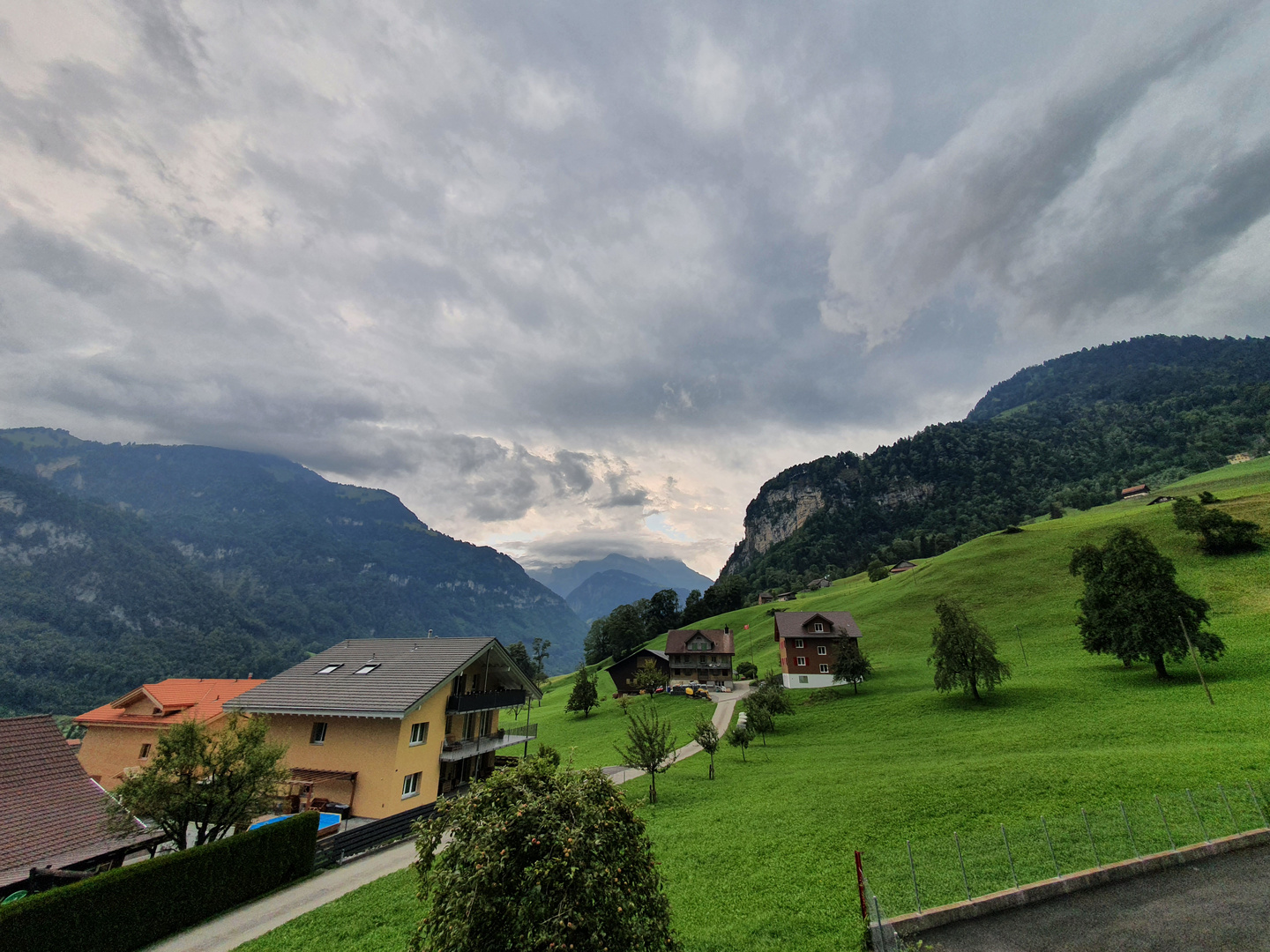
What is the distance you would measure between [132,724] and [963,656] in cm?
6369

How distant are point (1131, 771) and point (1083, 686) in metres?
23.1

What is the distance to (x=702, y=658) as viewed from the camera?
86750mm

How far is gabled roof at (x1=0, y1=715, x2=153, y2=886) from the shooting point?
1723 centimetres

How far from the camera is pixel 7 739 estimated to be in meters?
20.0

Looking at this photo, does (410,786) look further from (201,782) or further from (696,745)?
(696,745)

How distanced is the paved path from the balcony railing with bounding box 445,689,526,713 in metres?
8.84

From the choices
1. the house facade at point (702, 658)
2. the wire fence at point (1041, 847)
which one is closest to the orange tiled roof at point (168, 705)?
the wire fence at point (1041, 847)

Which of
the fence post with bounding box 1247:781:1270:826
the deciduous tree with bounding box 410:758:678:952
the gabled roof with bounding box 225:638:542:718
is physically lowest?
the fence post with bounding box 1247:781:1270:826

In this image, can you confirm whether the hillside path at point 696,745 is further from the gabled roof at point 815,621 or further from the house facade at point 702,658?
the gabled roof at point 815,621

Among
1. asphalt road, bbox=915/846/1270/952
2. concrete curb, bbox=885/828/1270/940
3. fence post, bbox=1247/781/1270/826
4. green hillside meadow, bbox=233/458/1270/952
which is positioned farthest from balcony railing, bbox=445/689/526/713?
fence post, bbox=1247/781/1270/826

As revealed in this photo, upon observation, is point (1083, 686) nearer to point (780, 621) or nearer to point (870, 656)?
point (870, 656)

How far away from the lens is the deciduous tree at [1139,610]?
36312 mm

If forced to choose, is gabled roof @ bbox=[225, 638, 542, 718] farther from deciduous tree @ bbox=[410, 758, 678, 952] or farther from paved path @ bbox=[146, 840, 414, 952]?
deciduous tree @ bbox=[410, 758, 678, 952]

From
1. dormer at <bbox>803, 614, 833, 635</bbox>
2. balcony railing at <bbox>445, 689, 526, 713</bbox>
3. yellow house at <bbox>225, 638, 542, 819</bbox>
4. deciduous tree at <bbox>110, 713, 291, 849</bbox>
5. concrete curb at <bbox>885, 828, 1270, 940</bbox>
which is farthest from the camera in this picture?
dormer at <bbox>803, 614, 833, 635</bbox>
